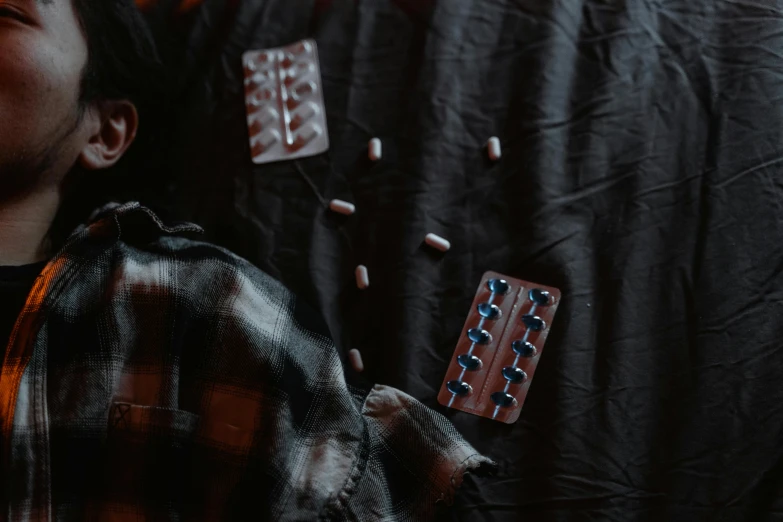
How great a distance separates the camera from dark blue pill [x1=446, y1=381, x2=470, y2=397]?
108 centimetres

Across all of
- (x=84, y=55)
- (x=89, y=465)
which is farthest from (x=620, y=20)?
(x=89, y=465)

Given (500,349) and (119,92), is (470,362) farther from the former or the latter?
(119,92)

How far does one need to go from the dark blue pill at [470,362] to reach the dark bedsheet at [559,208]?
0.03 metres

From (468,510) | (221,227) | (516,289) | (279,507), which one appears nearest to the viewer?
(279,507)

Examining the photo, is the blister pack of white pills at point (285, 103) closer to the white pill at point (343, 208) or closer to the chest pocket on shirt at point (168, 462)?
the white pill at point (343, 208)

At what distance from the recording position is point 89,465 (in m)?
0.95

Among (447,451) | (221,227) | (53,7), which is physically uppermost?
(53,7)

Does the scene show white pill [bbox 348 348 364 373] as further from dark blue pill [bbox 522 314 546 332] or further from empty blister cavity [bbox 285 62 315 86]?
empty blister cavity [bbox 285 62 315 86]

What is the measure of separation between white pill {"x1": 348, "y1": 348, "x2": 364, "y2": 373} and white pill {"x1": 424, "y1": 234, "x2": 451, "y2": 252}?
206 mm

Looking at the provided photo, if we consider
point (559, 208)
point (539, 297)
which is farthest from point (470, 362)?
point (559, 208)

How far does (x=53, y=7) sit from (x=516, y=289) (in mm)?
814

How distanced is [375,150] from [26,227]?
0.56 m

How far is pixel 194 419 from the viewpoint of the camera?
96 centimetres

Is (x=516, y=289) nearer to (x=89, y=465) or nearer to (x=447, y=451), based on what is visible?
(x=447, y=451)
